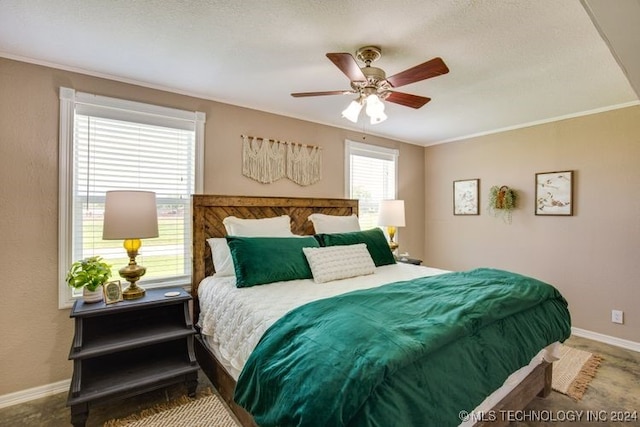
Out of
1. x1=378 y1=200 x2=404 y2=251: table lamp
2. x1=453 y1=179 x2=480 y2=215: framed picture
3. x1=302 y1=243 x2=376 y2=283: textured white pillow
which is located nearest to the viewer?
x1=302 y1=243 x2=376 y2=283: textured white pillow

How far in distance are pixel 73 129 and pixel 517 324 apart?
10.8ft

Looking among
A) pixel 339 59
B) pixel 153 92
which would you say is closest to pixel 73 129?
pixel 153 92

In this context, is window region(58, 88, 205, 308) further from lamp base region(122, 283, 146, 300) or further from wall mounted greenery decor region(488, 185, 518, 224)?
wall mounted greenery decor region(488, 185, 518, 224)

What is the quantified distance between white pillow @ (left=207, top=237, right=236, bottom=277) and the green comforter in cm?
123

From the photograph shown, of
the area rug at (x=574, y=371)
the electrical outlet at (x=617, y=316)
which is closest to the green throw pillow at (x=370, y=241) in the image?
the area rug at (x=574, y=371)

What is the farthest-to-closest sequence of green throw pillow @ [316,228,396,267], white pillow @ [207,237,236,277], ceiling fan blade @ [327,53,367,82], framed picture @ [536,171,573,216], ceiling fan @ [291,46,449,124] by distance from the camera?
framed picture @ [536,171,573,216] < green throw pillow @ [316,228,396,267] < white pillow @ [207,237,236,277] < ceiling fan @ [291,46,449,124] < ceiling fan blade @ [327,53,367,82]

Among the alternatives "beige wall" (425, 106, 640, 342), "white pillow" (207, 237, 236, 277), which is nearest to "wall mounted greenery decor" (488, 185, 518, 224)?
"beige wall" (425, 106, 640, 342)

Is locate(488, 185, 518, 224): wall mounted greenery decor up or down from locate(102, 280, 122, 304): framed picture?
up

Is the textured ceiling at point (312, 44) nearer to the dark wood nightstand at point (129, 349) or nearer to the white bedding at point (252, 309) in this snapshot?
the white bedding at point (252, 309)

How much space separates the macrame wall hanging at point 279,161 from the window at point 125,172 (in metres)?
0.50

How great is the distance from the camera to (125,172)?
8.71ft

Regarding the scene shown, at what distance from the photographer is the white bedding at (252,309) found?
179 cm

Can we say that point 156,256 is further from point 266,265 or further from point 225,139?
point 225,139

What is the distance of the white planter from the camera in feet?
7.32
